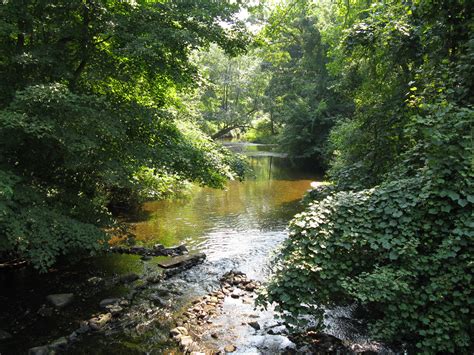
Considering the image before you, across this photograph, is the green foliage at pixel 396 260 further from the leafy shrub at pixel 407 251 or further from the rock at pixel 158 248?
the rock at pixel 158 248

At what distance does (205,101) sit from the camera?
27797 mm

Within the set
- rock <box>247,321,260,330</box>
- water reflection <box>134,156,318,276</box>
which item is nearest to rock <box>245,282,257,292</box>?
water reflection <box>134,156,318,276</box>

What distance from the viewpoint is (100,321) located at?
6.40 meters

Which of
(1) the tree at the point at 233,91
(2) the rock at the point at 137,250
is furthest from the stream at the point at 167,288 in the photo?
(1) the tree at the point at 233,91

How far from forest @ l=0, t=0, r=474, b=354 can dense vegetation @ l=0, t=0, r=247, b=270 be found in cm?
3

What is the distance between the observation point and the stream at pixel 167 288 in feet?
19.4

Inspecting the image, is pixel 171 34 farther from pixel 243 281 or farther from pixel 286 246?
pixel 243 281

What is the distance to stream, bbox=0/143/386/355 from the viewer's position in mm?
5926

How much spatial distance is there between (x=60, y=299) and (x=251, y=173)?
505 cm

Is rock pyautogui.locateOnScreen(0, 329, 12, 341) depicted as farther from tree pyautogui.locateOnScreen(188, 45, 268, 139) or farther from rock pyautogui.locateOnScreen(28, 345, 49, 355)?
tree pyautogui.locateOnScreen(188, 45, 268, 139)

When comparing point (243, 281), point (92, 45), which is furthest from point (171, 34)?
point (243, 281)

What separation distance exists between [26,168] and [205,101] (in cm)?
2182

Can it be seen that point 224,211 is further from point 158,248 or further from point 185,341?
point 185,341

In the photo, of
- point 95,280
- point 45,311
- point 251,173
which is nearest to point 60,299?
point 45,311
